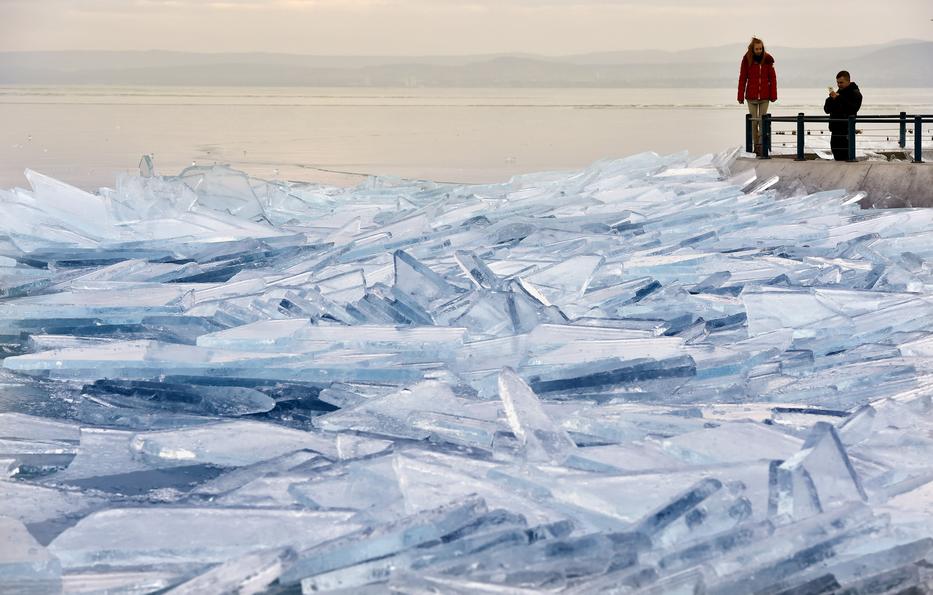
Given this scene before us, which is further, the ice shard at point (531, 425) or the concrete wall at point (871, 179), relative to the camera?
the concrete wall at point (871, 179)

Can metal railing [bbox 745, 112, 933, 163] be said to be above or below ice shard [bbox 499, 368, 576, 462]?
above

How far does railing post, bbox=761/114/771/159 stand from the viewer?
14443 mm

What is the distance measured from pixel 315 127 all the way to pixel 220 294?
34263mm

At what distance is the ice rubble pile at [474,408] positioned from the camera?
3.88 meters

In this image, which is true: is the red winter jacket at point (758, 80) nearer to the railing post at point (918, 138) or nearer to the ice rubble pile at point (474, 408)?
the railing post at point (918, 138)

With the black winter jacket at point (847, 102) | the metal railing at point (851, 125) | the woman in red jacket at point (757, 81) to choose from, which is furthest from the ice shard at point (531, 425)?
the woman in red jacket at point (757, 81)

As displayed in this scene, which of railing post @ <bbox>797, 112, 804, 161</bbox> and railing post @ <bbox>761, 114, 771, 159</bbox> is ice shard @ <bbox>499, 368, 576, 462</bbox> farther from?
railing post @ <bbox>761, 114, 771, 159</bbox>

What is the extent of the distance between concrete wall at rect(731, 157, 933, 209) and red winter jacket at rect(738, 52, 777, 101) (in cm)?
142

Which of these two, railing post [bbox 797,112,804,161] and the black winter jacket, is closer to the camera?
the black winter jacket

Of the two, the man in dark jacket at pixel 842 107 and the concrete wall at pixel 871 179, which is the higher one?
the man in dark jacket at pixel 842 107

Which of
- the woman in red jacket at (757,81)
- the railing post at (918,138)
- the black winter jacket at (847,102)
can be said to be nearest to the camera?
the railing post at (918,138)

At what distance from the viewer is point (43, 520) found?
4.46 meters

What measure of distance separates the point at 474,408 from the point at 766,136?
10296mm

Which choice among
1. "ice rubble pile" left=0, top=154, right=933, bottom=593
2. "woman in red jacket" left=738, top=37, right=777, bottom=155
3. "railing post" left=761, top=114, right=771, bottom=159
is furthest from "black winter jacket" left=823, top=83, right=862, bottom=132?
"ice rubble pile" left=0, top=154, right=933, bottom=593
